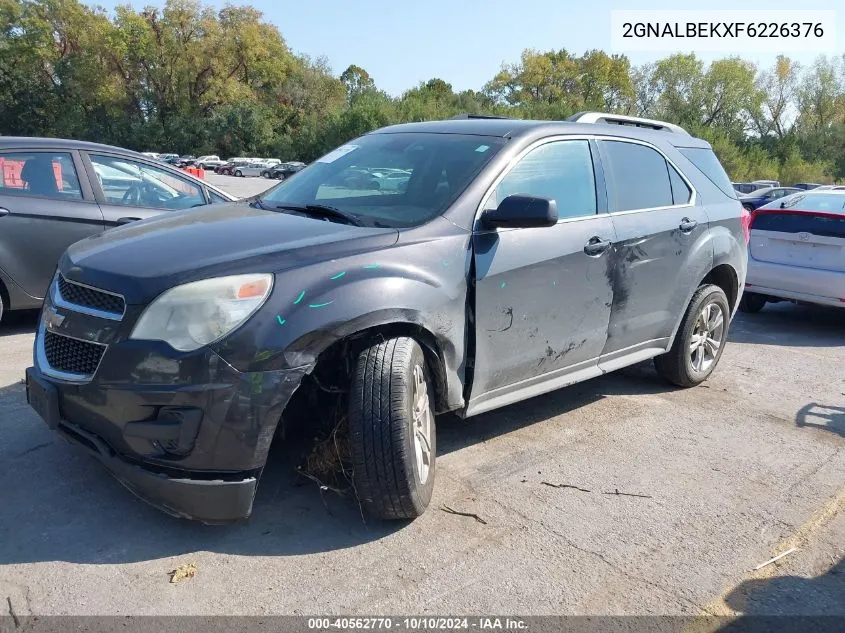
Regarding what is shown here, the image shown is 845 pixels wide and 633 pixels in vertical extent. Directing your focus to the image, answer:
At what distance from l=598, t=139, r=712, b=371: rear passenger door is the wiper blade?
1.59 m

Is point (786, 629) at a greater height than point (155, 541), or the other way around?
point (155, 541)

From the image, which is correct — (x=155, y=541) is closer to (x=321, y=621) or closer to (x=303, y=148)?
(x=321, y=621)

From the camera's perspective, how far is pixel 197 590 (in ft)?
8.81

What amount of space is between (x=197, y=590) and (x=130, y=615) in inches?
9.5

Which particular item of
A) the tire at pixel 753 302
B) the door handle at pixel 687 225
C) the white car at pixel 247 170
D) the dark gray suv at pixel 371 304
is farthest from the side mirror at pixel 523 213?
the white car at pixel 247 170

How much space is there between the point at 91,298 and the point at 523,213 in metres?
1.92

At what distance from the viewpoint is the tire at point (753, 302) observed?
27.0ft

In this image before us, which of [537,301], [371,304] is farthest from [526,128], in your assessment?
[371,304]

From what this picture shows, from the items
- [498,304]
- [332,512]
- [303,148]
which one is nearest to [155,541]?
[332,512]

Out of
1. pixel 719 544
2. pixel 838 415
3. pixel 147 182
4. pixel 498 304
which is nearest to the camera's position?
pixel 719 544

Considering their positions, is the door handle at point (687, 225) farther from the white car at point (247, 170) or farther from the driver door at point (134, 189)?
the white car at point (247, 170)

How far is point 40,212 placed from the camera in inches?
228

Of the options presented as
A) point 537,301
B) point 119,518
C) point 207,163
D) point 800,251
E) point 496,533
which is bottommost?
point 496,533

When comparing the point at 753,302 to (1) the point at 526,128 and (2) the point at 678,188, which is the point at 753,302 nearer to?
(2) the point at 678,188
